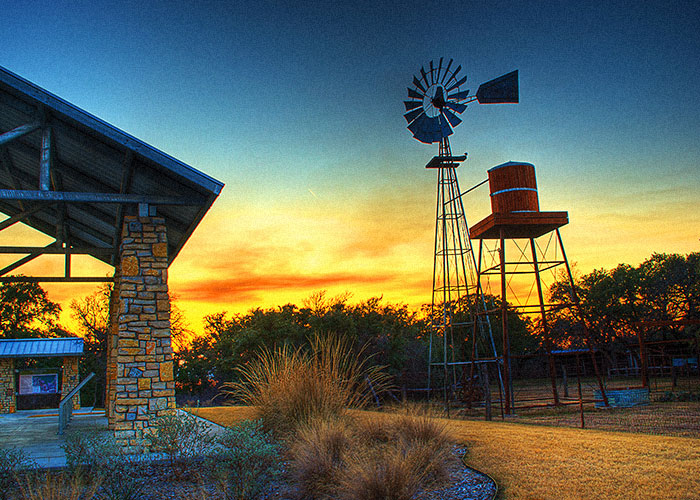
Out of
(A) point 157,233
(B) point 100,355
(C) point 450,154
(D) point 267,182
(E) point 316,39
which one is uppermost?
(E) point 316,39

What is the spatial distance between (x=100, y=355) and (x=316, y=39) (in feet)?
73.8

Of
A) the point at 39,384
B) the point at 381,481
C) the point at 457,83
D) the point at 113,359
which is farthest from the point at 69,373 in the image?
the point at 381,481

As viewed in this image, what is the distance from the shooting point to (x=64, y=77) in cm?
1043

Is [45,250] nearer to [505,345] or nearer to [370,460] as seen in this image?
[370,460]

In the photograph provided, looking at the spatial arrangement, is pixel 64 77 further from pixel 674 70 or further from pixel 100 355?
pixel 100 355

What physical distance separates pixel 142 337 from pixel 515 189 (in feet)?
32.0

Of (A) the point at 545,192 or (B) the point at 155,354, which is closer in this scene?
(B) the point at 155,354

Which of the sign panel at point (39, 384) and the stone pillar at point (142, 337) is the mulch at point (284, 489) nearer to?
the stone pillar at point (142, 337)

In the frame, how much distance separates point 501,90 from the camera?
43.2 ft

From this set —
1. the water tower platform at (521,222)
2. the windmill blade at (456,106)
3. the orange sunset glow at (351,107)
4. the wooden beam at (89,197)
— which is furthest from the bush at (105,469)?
the windmill blade at (456,106)

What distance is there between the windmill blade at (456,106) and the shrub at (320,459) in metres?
11.7

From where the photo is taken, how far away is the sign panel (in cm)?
1694

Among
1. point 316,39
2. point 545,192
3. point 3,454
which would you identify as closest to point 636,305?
point 545,192

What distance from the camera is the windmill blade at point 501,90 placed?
42.8ft
